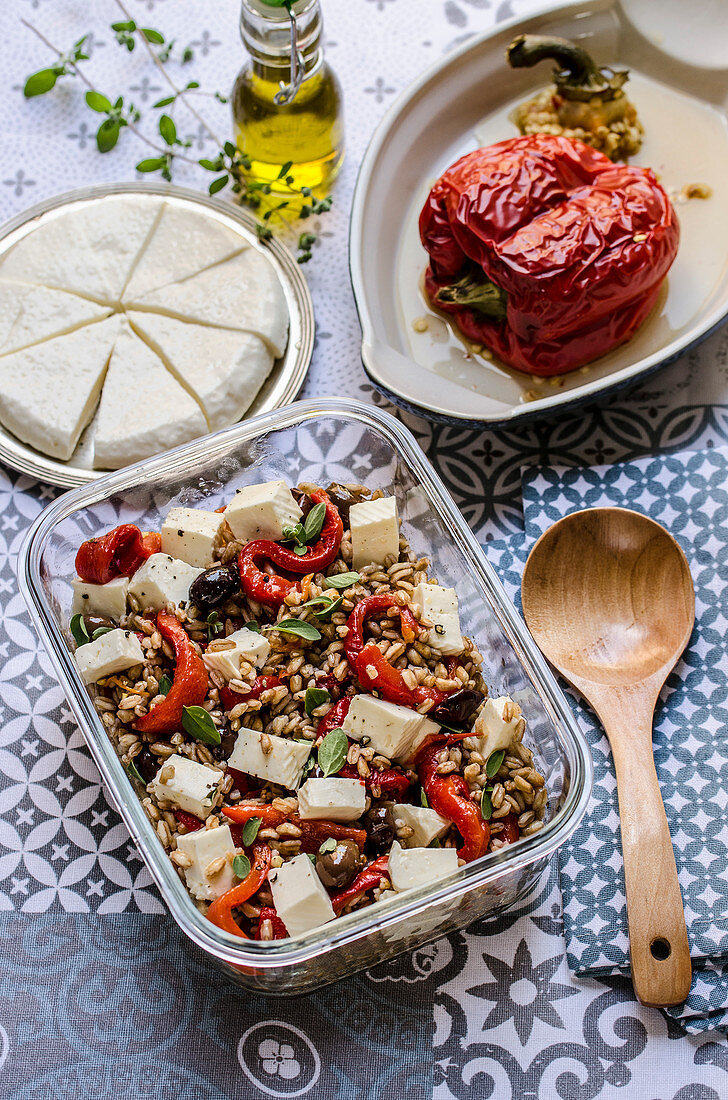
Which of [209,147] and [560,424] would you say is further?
[209,147]

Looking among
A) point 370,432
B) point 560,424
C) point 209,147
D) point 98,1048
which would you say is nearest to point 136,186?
point 209,147

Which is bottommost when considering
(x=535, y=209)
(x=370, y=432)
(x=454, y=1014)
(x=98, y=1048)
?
(x=454, y=1014)

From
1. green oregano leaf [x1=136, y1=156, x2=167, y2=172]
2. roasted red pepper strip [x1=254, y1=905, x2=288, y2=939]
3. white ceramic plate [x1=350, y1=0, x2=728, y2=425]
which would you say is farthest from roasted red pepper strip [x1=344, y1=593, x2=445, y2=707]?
green oregano leaf [x1=136, y1=156, x2=167, y2=172]

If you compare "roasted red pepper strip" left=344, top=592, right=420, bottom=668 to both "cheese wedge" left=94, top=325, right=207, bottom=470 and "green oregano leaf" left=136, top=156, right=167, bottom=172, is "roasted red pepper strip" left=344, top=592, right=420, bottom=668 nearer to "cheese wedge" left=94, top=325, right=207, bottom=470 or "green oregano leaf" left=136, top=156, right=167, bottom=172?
"cheese wedge" left=94, top=325, right=207, bottom=470

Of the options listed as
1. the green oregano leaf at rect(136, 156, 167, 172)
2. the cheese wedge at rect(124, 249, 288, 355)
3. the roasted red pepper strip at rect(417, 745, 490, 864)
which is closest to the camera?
the roasted red pepper strip at rect(417, 745, 490, 864)

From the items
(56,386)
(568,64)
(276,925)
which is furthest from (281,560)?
(568,64)

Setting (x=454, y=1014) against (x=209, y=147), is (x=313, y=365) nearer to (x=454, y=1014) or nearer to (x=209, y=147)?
(x=209, y=147)
